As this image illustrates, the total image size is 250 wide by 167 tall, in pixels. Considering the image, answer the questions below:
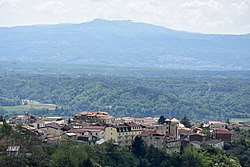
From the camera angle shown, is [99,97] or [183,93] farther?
[183,93]

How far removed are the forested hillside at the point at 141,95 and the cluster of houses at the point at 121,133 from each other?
143 feet

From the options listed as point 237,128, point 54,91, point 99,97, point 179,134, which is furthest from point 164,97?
point 179,134

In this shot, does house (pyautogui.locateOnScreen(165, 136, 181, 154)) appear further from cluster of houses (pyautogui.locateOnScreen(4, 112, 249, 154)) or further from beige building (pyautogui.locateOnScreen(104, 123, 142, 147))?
beige building (pyautogui.locateOnScreen(104, 123, 142, 147))

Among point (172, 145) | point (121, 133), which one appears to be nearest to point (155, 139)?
point (172, 145)

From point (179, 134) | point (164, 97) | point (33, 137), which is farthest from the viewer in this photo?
point (164, 97)

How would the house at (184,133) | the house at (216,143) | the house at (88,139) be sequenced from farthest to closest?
the house at (184,133) < the house at (216,143) < the house at (88,139)

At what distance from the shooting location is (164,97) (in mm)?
110812

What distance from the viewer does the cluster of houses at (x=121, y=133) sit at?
4588 centimetres

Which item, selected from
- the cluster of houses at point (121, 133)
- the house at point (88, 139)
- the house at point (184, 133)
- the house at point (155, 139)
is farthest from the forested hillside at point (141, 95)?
the house at point (88, 139)

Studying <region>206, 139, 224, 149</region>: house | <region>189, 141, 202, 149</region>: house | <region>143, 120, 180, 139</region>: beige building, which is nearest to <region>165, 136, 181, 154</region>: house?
<region>189, 141, 202, 149</region>: house

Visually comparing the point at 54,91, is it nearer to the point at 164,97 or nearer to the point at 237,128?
the point at 164,97

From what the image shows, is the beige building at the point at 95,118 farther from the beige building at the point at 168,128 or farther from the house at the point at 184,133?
the house at the point at 184,133

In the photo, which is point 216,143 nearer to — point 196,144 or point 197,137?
point 197,137

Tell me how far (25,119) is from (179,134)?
1305cm
